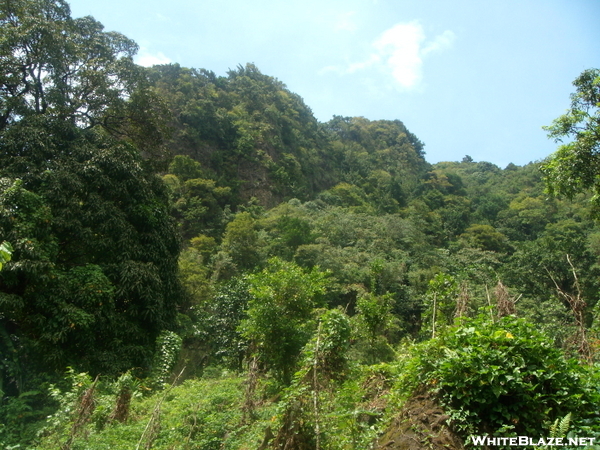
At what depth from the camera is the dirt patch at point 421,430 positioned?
3432 mm

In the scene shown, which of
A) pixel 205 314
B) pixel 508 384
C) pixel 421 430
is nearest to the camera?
pixel 508 384

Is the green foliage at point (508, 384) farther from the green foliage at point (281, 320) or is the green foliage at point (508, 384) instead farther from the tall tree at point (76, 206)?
the tall tree at point (76, 206)

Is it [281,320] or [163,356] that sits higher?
[281,320]

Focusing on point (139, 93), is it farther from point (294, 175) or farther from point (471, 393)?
point (294, 175)

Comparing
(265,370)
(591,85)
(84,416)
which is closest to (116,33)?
(265,370)

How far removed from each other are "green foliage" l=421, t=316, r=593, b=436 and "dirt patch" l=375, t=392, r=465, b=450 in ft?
0.41

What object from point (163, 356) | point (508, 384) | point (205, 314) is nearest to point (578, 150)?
point (508, 384)

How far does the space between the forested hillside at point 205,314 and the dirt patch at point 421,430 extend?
2 cm

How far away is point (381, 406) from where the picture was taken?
495 cm

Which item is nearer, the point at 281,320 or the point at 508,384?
the point at 508,384

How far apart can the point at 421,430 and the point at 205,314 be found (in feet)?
44.5

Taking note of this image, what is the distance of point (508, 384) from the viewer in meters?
3.40

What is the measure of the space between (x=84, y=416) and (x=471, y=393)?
14.8 feet

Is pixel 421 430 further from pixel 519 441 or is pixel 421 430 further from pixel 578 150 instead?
pixel 578 150
